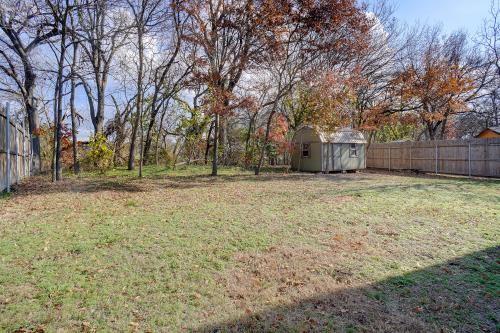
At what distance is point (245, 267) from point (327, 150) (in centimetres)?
1345

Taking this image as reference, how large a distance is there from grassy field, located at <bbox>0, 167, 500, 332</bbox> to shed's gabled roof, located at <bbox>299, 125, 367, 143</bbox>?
9473 millimetres

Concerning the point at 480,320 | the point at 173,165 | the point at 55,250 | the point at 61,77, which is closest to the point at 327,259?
the point at 480,320

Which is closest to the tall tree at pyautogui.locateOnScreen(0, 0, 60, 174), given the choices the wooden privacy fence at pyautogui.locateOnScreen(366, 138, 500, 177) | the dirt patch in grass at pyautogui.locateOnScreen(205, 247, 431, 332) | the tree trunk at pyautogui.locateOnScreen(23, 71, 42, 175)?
the tree trunk at pyautogui.locateOnScreen(23, 71, 42, 175)

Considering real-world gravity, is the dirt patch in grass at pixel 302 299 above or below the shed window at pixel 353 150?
below

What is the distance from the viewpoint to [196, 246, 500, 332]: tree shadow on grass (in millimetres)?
2508

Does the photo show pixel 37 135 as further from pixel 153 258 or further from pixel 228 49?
pixel 153 258

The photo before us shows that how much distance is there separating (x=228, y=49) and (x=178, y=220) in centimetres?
896

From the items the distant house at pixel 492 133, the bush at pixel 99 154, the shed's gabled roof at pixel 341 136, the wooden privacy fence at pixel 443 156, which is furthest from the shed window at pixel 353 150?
the bush at pixel 99 154

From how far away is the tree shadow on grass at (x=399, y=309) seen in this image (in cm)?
251

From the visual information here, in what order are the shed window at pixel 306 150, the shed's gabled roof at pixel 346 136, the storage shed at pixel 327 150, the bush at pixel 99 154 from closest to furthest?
the bush at pixel 99 154 → the storage shed at pixel 327 150 → the shed's gabled roof at pixel 346 136 → the shed window at pixel 306 150

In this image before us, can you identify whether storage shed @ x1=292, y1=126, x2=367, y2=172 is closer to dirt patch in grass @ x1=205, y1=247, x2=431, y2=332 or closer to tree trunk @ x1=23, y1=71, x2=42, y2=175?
tree trunk @ x1=23, y1=71, x2=42, y2=175

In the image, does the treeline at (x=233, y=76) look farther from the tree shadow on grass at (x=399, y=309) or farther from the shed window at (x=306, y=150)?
the tree shadow on grass at (x=399, y=309)

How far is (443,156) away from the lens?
1616cm

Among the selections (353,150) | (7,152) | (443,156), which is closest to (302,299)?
(7,152)
